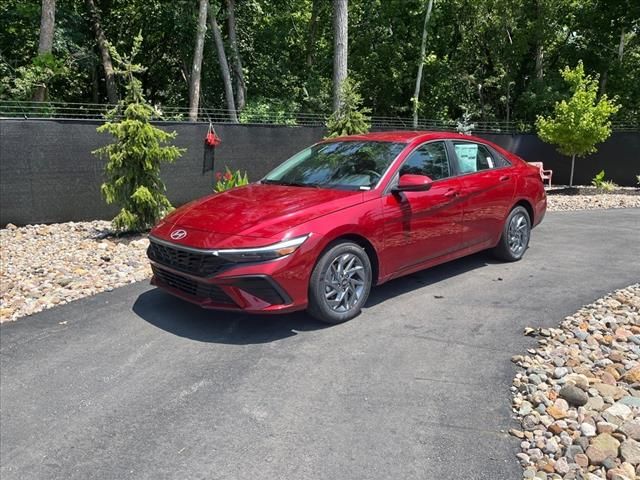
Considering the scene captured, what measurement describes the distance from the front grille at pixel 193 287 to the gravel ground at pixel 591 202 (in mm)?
9544

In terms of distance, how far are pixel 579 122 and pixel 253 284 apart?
42.4 feet

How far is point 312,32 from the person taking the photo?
23641 millimetres

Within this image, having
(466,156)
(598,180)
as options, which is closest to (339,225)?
(466,156)

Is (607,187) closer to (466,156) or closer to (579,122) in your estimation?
(579,122)

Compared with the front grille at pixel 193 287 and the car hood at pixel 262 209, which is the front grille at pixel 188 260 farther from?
the car hood at pixel 262 209

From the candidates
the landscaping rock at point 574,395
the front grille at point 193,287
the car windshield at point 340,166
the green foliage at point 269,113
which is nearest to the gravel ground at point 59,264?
the front grille at point 193,287

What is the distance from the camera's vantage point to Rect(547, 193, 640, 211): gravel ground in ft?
39.4

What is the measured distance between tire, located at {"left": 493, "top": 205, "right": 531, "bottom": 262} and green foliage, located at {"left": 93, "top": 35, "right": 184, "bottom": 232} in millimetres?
4790

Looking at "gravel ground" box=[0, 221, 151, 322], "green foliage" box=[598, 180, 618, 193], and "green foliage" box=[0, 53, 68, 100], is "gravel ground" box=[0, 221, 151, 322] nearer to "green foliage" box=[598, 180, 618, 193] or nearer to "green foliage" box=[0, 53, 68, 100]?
"green foliage" box=[0, 53, 68, 100]

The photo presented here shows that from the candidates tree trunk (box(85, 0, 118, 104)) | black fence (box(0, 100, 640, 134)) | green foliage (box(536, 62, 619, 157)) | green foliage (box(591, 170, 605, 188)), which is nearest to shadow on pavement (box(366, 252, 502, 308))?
black fence (box(0, 100, 640, 134))

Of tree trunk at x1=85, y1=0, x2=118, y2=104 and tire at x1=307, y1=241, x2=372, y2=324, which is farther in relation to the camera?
tree trunk at x1=85, y1=0, x2=118, y2=104

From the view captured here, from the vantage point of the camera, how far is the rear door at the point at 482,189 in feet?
18.6

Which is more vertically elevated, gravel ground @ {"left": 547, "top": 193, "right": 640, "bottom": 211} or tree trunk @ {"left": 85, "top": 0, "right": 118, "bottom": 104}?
tree trunk @ {"left": 85, "top": 0, "right": 118, "bottom": 104}

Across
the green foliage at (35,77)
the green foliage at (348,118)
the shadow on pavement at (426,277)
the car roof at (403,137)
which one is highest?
the green foliage at (35,77)
